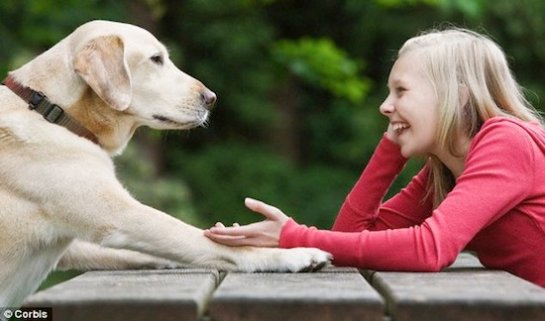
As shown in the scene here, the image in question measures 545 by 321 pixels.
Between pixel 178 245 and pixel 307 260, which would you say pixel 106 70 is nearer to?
pixel 178 245

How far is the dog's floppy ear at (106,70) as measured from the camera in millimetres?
3344

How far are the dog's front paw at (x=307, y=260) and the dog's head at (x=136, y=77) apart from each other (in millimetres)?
1002

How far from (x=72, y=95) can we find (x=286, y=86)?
31.3 feet

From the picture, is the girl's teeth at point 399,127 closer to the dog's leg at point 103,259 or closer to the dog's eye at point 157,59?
the dog's leg at point 103,259

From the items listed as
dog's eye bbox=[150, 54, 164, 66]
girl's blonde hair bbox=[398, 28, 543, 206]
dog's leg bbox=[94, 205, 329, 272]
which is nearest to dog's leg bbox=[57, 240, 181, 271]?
dog's leg bbox=[94, 205, 329, 272]

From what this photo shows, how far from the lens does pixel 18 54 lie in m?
7.96

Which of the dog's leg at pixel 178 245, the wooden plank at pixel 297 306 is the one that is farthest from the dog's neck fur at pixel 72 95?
the wooden plank at pixel 297 306

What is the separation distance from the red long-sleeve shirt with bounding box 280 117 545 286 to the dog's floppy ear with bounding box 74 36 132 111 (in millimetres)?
902

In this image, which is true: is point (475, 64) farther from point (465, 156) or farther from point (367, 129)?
point (367, 129)

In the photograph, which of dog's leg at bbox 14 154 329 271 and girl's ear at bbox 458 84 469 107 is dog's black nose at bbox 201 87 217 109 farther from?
girl's ear at bbox 458 84 469 107

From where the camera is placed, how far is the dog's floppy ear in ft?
11.0

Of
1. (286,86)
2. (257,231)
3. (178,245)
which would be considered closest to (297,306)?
(257,231)

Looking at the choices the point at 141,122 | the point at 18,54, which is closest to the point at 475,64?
the point at 141,122

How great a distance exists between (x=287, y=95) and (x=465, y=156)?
991 cm
